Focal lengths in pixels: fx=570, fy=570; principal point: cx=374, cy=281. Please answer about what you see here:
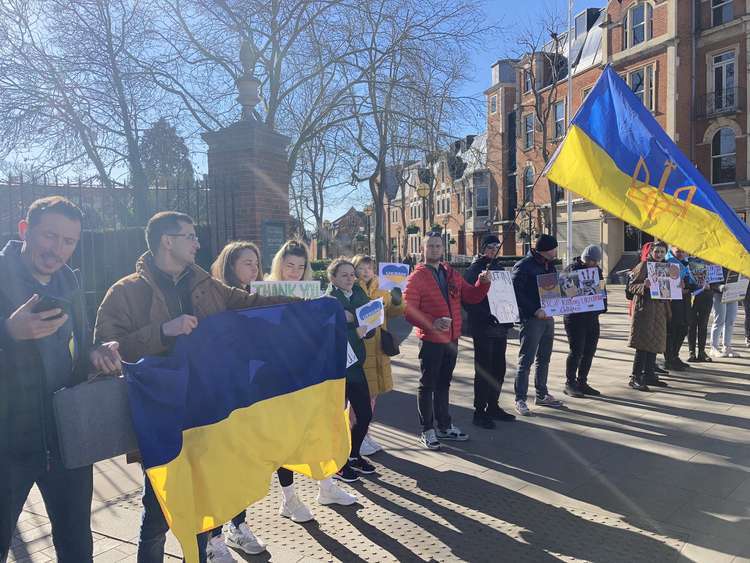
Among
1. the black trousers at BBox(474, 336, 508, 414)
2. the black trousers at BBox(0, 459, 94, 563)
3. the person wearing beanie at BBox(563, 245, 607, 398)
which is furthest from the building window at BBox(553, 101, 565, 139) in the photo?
the black trousers at BBox(0, 459, 94, 563)

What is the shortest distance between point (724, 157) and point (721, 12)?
23.0 ft

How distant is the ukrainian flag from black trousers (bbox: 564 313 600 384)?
14.8 feet

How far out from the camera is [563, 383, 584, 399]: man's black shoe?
Answer: 24.1 feet

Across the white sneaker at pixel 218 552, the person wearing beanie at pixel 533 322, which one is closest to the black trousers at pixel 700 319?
the person wearing beanie at pixel 533 322

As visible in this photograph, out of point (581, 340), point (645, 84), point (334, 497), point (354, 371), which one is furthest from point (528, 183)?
point (334, 497)

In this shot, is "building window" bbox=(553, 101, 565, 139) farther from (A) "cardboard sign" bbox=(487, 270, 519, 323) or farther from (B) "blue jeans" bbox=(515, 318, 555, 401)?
(A) "cardboard sign" bbox=(487, 270, 519, 323)

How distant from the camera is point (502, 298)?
6176 millimetres

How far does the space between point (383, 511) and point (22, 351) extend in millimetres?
2683

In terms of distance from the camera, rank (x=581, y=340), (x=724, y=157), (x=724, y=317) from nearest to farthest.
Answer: (x=581, y=340) < (x=724, y=317) < (x=724, y=157)

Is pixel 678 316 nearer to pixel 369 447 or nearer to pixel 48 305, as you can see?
pixel 369 447

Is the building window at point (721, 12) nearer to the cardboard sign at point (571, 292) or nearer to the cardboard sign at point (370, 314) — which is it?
the cardboard sign at point (571, 292)

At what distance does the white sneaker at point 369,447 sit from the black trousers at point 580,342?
3.26 meters

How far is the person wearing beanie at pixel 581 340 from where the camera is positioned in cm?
736

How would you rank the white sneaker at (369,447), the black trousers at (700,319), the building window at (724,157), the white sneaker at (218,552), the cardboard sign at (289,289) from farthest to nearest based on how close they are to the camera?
the building window at (724,157), the black trousers at (700,319), the white sneaker at (369,447), the cardboard sign at (289,289), the white sneaker at (218,552)
